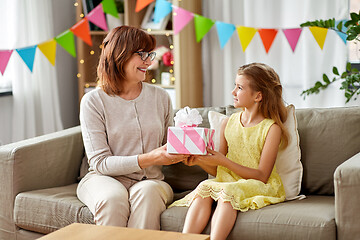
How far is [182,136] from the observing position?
2176 millimetres

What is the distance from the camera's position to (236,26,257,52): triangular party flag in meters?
3.71

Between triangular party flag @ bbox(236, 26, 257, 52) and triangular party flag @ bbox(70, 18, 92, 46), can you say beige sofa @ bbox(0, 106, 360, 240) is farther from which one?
triangular party flag @ bbox(70, 18, 92, 46)

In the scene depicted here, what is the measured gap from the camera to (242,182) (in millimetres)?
2252

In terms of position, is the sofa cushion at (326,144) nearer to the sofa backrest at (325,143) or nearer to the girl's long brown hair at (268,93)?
the sofa backrest at (325,143)

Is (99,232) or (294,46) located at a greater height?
(294,46)

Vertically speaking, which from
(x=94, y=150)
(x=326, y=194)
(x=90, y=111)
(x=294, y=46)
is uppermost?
(x=294, y=46)

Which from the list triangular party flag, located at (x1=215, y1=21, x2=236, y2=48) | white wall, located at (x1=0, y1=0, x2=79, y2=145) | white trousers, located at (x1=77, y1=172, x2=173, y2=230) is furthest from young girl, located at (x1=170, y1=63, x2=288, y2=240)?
white wall, located at (x1=0, y1=0, x2=79, y2=145)

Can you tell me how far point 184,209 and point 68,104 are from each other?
243 cm

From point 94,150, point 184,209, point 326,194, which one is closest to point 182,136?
point 184,209

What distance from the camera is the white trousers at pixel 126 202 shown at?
7.37 ft

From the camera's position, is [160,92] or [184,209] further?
[160,92]

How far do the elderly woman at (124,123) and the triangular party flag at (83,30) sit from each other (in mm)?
1411

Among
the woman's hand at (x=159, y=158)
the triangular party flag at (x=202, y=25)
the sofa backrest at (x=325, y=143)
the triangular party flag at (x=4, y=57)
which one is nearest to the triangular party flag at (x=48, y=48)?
the triangular party flag at (x=4, y=57)

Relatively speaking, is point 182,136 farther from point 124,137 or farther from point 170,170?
point 170,170
